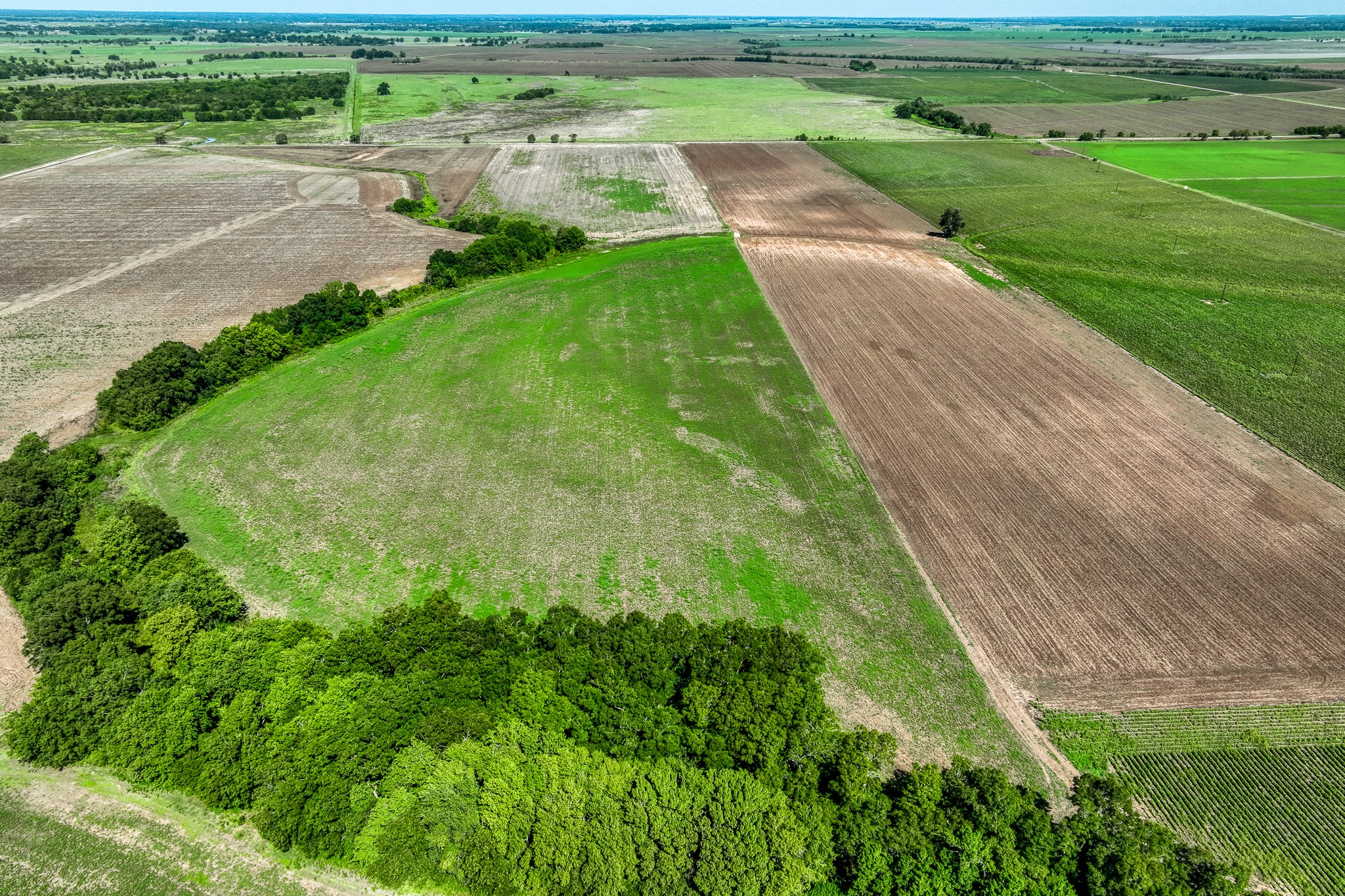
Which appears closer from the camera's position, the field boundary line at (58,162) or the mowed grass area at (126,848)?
the mowed grass area at (126,848)

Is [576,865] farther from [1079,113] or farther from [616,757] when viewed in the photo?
[1079,113]

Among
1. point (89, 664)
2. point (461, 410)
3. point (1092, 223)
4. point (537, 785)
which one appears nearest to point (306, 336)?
point (461, 410)

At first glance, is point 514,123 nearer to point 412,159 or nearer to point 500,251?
point 412,159

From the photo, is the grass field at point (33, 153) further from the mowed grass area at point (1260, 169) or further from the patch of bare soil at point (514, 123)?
the mowed grass area at point (1260, 169)

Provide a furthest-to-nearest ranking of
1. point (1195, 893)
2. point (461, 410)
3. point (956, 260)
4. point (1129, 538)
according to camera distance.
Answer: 1. point (956, 260)
2. point (461, 410)
3. point (1129, 538)
4. point (1195, 893)

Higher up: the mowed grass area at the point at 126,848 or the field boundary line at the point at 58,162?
the field boundary line at the point at 58,162

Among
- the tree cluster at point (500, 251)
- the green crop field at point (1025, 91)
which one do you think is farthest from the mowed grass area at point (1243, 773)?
the green crop field at point (1025, 91)

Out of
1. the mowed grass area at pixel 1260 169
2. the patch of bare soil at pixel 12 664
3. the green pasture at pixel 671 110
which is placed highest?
the green pasture at pixel 671 110
